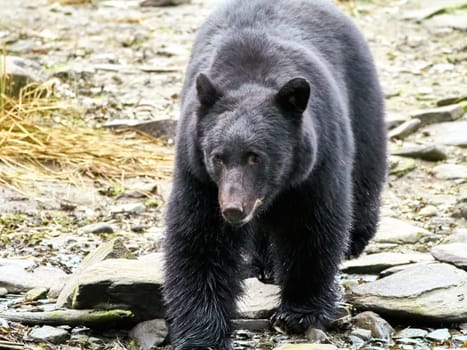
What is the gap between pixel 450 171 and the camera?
9.88m

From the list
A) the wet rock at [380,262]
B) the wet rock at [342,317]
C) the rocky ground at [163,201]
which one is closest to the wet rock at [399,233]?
the rocky ground at [163,201]

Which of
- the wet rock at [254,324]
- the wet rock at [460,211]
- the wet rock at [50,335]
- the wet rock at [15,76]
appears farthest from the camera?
the wet rock at [15,76]

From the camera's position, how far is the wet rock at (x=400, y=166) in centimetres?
996

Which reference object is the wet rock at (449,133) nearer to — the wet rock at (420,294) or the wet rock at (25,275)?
the wet rock at (420,294)

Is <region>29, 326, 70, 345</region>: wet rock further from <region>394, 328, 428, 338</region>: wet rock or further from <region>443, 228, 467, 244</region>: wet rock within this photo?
<region>443, 228, 467, 244</region>: wet rock

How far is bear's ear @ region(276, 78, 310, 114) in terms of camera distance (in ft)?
18.3

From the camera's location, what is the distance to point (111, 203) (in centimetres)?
900

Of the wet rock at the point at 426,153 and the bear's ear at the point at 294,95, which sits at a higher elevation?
the bear's ear at the point at 294,95

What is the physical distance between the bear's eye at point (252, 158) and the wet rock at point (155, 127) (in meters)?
5.00

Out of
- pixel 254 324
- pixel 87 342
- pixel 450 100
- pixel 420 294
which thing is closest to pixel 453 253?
pixel 420 294

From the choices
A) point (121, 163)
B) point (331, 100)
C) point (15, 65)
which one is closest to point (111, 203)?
point (121, 163)

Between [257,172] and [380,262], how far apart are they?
6.89 ft

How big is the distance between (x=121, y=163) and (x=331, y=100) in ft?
12.3

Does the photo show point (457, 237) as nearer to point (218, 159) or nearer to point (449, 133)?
point (218, 159)
